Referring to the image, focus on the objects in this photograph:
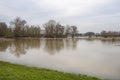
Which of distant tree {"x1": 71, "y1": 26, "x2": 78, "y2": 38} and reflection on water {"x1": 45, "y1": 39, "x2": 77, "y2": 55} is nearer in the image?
reflection on water {"x1": 45, "y1": 39, "x2": 77, "y2": 55}

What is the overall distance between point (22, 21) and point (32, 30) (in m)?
11.9

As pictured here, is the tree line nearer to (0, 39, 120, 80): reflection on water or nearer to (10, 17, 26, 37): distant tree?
(10, 17, 26, 37): distant tree

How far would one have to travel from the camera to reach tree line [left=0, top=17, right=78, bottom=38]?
275 ft

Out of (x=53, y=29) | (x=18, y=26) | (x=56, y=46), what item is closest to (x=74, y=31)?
(x=53, y=29)

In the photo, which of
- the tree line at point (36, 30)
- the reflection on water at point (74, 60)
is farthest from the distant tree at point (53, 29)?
the reflection on water at point (74, 60)

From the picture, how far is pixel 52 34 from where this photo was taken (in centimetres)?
9800

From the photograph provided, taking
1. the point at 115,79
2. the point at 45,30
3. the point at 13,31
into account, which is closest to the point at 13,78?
the point at 115,79

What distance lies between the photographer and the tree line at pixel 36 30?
83.7m

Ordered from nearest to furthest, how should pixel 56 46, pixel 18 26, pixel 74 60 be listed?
pixel 74 60
pixel 56 46
pixel 18 26

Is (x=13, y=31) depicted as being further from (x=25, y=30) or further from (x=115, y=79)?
(x=115, y=79)

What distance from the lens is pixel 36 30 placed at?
Result: 100188 millimetres

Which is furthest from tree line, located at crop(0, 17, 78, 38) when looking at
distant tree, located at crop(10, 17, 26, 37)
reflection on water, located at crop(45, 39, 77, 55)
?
reflection on water, located at crop(45, 39, 77, 55)

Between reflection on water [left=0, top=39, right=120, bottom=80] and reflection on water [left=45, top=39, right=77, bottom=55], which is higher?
reflection on water [left=0, top=39, right=120, bottom=80]

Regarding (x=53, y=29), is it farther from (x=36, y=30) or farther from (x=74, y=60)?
(x=74, y=60)
